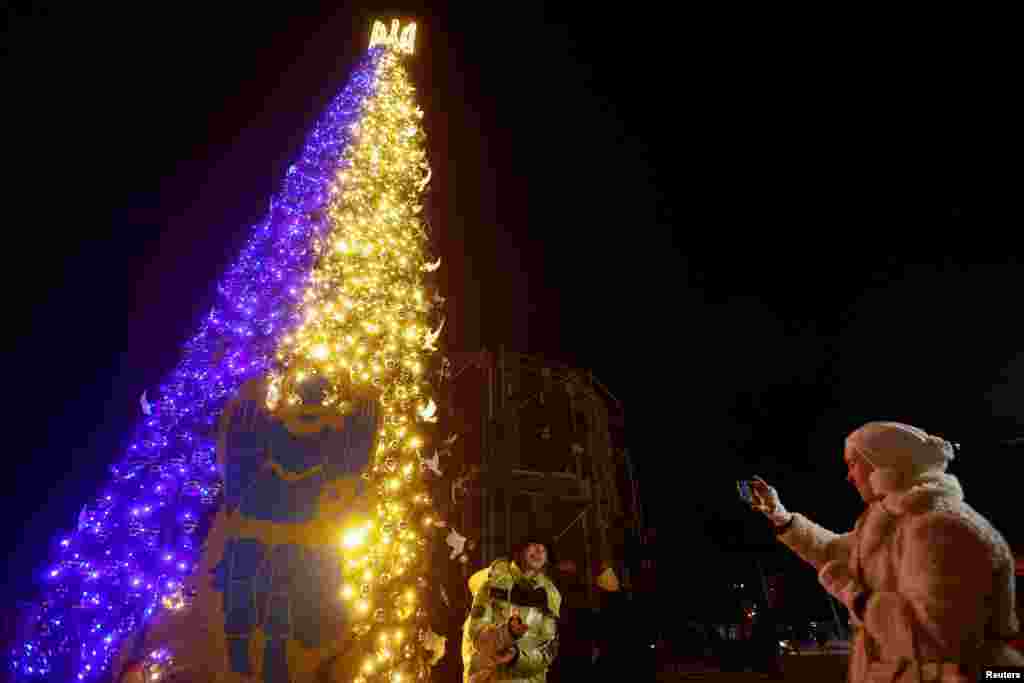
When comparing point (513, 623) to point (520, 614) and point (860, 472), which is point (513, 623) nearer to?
point (520, 614)

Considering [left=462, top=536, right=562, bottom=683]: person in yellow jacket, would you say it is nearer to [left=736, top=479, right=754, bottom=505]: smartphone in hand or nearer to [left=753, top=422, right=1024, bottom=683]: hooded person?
[left=736, top=479, right=754, bottom=505]: smartphone in hand

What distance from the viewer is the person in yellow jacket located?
4.10 meters

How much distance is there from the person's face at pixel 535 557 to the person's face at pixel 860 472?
9.92 feet

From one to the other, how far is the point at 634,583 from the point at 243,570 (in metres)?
13.2

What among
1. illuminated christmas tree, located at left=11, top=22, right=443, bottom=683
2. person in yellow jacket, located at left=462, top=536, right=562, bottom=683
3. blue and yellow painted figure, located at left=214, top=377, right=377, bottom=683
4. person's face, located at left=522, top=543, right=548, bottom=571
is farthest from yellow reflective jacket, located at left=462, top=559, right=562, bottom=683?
blue and yellow painted figure, located at left=214, top=377, right=377, bottom=683

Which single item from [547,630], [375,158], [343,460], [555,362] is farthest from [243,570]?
[555,362]

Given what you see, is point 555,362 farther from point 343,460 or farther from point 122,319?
point 343,460

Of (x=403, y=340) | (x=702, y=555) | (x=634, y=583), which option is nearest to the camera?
(x=403, y=340)

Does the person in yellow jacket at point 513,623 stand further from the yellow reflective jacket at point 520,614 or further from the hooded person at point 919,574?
the hooded person at point 919,574

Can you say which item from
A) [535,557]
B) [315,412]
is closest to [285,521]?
[315,412]

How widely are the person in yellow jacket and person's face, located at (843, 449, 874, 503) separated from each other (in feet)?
10.0

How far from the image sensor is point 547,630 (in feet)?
14.2

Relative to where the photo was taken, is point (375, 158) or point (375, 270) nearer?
point (375, 270)

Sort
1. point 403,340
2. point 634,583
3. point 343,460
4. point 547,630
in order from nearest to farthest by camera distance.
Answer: point 343,460 → point 547,630 → point 403,340 → point 634,583
